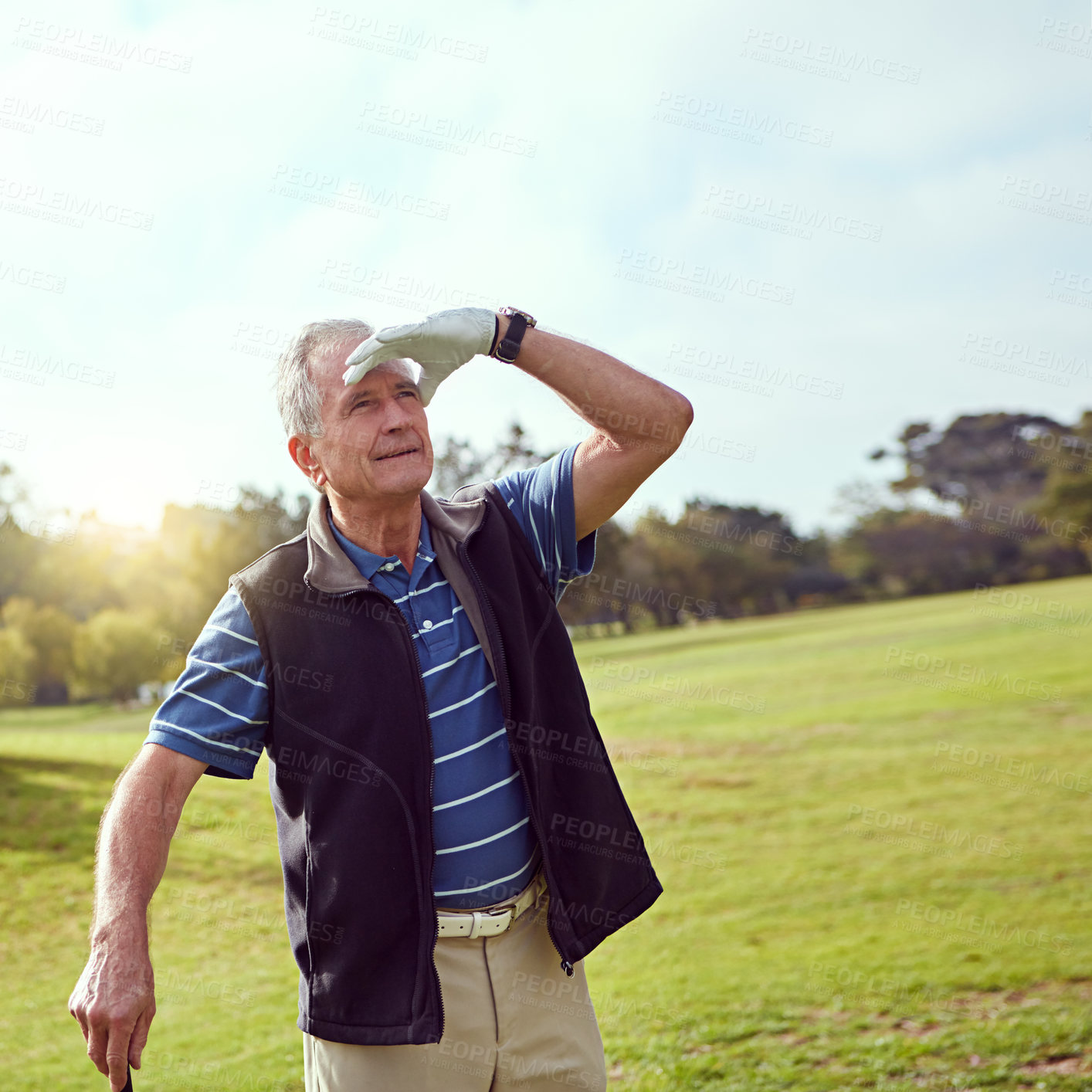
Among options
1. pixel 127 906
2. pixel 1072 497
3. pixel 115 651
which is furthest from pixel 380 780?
pixel 1072 497

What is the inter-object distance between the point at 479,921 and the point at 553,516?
3.31 feet

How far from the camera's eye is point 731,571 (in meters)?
46.6

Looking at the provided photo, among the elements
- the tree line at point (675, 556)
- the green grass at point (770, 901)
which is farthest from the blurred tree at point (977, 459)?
the green grass at point (770, 901)

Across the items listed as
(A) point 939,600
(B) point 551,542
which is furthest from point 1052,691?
(A) point 939,600

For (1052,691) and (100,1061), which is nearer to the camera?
(100,1061)

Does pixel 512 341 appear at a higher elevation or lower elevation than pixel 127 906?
higher

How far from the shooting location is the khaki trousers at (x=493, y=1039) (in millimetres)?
2209

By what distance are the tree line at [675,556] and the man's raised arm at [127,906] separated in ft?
8.66

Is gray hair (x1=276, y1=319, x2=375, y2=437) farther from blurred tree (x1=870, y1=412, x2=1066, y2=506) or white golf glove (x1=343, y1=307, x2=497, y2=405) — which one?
blurred tree (x1=870, y1=412, x2=1066, y2=506)

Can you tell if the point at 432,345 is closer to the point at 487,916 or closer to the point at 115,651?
the point at 487,916

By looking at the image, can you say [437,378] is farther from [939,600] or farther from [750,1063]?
[939,600]

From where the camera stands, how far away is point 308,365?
246cm

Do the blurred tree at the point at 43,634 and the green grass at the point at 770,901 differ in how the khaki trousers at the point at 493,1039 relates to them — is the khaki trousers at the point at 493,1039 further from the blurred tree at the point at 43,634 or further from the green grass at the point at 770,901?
the blurred tree at the point at 43,634

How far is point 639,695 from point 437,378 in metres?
20.8
